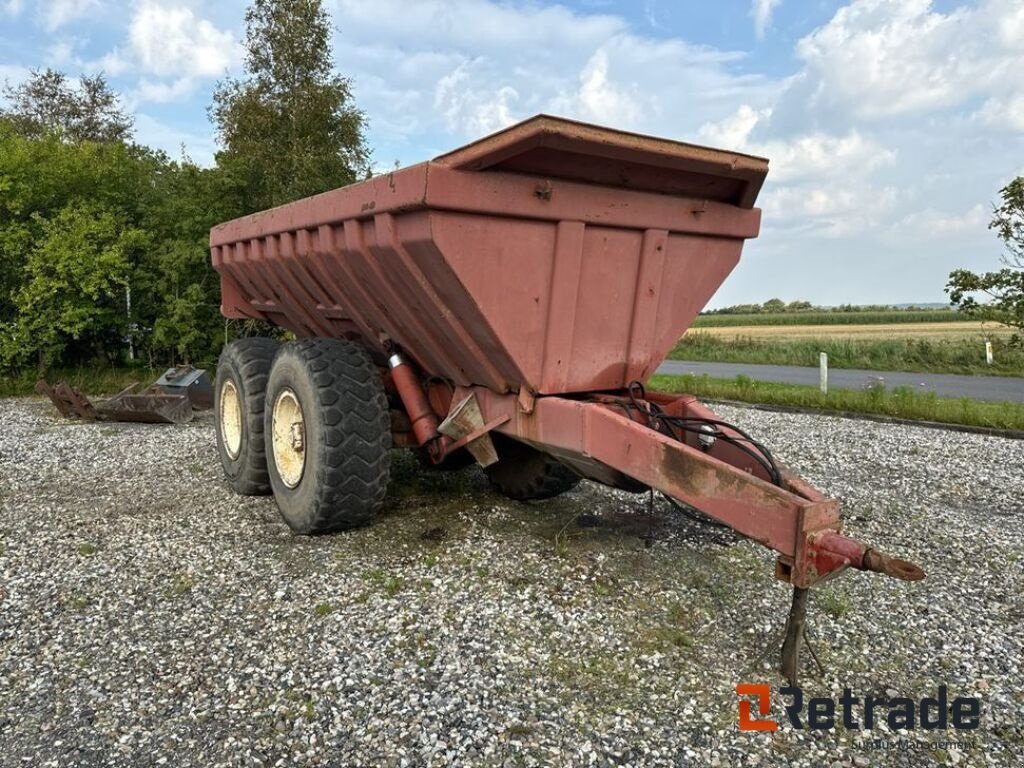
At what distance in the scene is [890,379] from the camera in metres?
19.2

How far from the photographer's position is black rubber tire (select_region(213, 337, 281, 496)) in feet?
17.4

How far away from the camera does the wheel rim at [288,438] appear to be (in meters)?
4.63

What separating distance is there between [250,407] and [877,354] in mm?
22992

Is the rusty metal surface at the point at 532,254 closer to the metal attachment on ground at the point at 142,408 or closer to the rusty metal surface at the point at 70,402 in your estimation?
the metal attachment on ground at the point at 142,408

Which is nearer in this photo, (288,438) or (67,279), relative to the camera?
A: (288,438)

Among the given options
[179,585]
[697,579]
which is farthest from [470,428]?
[179,585]

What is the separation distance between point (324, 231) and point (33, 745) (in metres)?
2.65

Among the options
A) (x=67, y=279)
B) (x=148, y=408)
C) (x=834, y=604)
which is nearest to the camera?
(x=834, y=604)

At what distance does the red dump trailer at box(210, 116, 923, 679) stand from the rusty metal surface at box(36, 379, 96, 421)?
18.5 feet

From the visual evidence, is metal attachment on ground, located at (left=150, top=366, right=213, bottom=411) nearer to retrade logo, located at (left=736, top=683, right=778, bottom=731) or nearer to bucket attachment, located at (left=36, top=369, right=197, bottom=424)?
bucket attachment, located at (left=36, top=369, right=197, bottom=424)

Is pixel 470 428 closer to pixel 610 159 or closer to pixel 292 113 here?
pixel 610 159

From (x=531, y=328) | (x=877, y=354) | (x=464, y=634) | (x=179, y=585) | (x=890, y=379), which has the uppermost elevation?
(x=877, y=354)

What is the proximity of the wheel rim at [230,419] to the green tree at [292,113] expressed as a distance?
9.64 m

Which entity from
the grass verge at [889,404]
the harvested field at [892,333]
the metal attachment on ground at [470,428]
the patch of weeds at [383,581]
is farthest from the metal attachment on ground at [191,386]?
the harvested field at [892,333]
